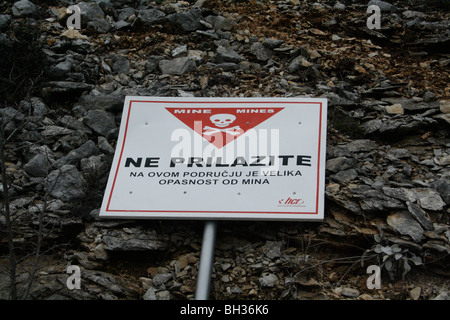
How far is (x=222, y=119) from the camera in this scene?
17.4ft

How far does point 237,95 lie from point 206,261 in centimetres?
229

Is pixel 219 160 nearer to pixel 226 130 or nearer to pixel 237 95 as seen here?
pixel 226 130

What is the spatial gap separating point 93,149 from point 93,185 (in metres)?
0.48

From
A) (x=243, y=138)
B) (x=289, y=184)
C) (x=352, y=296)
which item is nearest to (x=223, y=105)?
(x=243, y=138)

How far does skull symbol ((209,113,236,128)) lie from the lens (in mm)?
5262

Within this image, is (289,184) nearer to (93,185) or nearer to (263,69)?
(93,185)

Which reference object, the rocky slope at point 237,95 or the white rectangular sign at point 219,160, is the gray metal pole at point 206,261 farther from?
the rocky slope at point 237,95

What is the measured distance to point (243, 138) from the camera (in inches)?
202

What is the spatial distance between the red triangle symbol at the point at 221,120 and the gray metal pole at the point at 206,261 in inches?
31.4

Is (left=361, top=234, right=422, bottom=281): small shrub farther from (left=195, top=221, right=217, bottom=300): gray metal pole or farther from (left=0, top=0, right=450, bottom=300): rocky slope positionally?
(left=195, top=221, right=217, bottom=300): gray metal pole

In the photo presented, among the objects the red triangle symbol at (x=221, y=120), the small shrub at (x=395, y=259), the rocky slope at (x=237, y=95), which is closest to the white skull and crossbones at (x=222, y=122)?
the red triangle symbol at (x=221, y=120)

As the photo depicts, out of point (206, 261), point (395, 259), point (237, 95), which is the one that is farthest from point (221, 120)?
point (395, 259)

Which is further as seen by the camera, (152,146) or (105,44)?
(105,44)

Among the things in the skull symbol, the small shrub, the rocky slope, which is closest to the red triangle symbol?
the skull symbol
